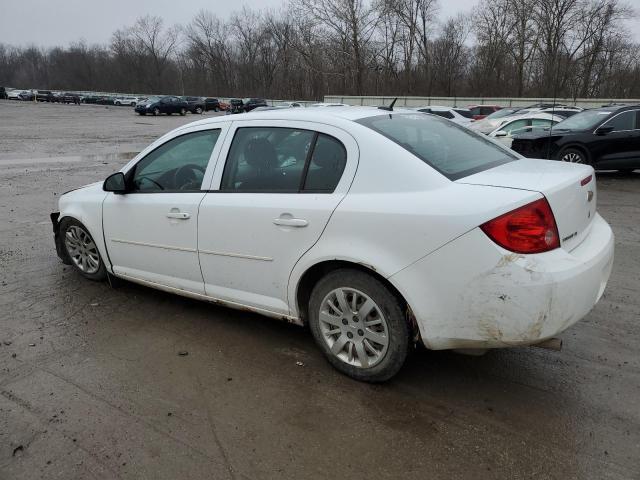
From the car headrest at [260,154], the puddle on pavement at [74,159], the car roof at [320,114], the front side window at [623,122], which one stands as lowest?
the puddle on pavement at [74,159]

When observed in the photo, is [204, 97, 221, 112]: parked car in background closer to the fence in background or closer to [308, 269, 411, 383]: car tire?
the fence in background

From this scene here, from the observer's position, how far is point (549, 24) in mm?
57375

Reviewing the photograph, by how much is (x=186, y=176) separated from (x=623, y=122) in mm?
10303

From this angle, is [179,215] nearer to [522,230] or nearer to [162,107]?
[522,230]

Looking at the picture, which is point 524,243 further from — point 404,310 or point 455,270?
point 404,310

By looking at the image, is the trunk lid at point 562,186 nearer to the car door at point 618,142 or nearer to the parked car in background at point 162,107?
the car door at point 618,142

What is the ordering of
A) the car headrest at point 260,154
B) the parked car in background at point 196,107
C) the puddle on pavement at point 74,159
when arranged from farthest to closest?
the parked car in background at point 196,107, the puddle on pavement at point 74,159, the car headrest at point 260,154

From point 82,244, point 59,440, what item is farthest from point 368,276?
point 82,244

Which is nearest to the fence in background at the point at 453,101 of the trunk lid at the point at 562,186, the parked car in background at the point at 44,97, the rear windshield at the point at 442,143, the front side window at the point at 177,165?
the rear windshield at the point at 442,143

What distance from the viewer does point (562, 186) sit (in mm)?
2795

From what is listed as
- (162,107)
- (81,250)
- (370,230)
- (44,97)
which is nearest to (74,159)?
(81,250)

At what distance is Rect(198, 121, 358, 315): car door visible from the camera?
3137 mm

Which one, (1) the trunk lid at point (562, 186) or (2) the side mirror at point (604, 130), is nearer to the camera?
(1) the trunk lid at point (562, 186)

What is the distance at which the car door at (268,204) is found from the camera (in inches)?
123
